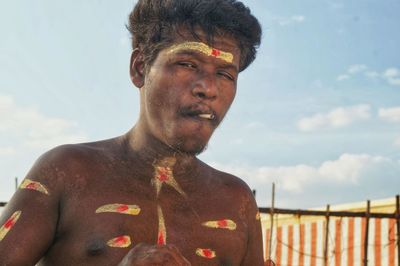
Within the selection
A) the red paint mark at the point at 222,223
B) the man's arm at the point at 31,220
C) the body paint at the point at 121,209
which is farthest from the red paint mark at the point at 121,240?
the red paint mark at the point at 222,223

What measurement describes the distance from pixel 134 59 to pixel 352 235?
10.3m

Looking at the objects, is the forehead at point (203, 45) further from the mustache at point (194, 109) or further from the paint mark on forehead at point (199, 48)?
the mustache at point (194, 109)

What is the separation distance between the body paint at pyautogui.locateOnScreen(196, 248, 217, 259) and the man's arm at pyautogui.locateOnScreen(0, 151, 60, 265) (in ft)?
2.31

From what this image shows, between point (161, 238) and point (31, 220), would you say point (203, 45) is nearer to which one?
point (161, 238)

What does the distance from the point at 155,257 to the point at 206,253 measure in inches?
27.9

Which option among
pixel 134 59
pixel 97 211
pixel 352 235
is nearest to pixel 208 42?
pixel 134 59

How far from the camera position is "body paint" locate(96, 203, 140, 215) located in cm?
275

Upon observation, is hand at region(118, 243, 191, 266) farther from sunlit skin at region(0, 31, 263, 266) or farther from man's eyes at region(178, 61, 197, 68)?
man's eyes at region(178, 61, 197, 68)

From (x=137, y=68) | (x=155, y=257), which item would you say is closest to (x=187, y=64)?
(x=137, y=68)

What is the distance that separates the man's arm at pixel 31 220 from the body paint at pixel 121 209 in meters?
0.21

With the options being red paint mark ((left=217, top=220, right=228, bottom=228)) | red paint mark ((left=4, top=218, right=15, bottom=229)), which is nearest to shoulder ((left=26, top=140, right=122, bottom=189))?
red paint mark ((left=4, top=218, right=15, bottom=229))

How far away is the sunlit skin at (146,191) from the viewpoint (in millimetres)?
2635

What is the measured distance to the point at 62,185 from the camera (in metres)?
2.72

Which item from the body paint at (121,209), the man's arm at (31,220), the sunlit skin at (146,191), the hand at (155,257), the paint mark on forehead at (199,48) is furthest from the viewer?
the paint mark on forehead at (199,48)
